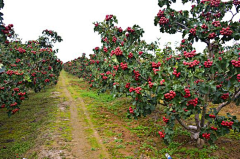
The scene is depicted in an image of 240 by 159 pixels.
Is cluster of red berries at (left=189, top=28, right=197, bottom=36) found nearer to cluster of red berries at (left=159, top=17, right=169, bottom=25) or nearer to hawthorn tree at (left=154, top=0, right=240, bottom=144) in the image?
hawthorn tree at (left=154, top=0, right=240, bottom=144)

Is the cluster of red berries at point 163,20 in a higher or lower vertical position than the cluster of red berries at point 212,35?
higher

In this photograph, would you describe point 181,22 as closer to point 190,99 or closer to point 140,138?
point 190,99

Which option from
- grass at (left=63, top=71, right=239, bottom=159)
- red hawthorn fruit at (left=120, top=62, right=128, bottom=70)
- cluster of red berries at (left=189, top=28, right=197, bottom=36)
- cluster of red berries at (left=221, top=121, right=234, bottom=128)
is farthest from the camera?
grass at (left=63, top=71, right=239, bottom=159)

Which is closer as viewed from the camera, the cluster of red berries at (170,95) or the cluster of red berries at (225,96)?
the cluster of red berries at (170,95)

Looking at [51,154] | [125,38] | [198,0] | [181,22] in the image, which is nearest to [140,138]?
[51,154]

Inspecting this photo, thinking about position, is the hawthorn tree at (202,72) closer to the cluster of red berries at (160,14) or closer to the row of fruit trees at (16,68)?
the cluster of red berries at (160,14)

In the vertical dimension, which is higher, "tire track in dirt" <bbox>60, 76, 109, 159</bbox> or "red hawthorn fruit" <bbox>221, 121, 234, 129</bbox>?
"red hawthorn fruit" <bbox>221, 121, 234, 129</bbox>

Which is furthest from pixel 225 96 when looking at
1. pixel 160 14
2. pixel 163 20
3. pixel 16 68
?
pixel 16 68

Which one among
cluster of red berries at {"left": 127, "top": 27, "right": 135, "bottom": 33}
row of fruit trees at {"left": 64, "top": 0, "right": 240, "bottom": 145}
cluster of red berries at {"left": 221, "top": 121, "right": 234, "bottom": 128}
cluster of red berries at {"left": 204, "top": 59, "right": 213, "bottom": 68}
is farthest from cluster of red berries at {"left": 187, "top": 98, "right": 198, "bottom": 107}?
cluster of red berries at {"left": 127, "top": 27, "right": 135, "bottom": 33}

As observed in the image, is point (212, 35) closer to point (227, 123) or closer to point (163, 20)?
point (163, 20)

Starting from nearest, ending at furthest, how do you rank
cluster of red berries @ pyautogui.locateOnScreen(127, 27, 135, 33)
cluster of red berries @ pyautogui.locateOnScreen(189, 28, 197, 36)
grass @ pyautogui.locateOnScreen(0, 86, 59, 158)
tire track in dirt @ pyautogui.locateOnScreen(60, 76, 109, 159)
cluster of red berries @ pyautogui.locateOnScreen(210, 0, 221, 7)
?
cluster of red berries @ pyautogui.locateOnScreen(189, 28, 197, 36)
cluster of red berries @ pyautogui.locateOnScreen(210, 0, 221, 7)
tire track in dirt @ pyautogui.locateOnScreen(60, 76, 109, 159)
grass @ pyautogui.locateOnScreen(0, 86, 59, 158)
cluster of red berries @ pyautogui.locateOnScreen(127, 27, 135, 33)

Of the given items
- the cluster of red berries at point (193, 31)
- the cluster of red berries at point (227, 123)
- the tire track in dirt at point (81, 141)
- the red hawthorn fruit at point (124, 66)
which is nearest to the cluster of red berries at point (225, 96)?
the cluster of red berries at point (227, 123)

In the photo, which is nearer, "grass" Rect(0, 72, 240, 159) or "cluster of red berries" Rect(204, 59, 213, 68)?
"cluster of red berries" Rect(204, 59, 213, 68)

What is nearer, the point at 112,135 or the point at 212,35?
the point at 212,35
